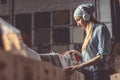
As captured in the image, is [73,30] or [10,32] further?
[73,30]

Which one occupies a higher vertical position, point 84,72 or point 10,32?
point 10,32

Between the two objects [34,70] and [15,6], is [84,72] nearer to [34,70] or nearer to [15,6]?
[34,70]

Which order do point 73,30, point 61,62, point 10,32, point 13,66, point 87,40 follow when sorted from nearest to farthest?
point 13,66, point 10,32, point 61,62, point 87,40, point 73,30

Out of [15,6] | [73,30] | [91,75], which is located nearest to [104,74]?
[91,75]

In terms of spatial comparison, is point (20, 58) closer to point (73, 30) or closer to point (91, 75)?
point (91, 75)

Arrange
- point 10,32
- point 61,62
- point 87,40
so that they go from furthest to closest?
point 87,40 → point 61,62 → point 10,32

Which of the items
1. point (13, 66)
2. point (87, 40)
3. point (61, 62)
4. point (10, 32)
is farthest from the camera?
point (87, 40)

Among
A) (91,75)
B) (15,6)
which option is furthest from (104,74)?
(15,6)

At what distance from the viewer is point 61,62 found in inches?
77.8

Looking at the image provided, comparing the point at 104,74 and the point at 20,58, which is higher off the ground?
the point at 20,58

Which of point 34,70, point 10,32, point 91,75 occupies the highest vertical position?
point 10,32

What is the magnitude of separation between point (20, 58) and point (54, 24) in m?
5.96

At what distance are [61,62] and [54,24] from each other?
4.91 m

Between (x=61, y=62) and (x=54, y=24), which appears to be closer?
(x=61, y=62)
